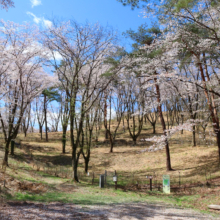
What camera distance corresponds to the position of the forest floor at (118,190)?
677 centimetres

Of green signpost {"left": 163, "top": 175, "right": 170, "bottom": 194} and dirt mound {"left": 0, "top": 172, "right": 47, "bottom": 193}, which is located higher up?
A: dirt mound {"left": 0, "top": 172, "right": 47, "bottom": 193}

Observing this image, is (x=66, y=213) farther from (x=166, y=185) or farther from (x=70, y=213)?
(x=166, y=185)

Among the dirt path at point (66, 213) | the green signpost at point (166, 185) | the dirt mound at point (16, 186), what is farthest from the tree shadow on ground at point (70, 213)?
the green signpost at point (166, 185)

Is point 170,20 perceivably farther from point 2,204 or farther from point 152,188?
point 152,188

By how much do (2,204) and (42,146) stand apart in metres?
22.9

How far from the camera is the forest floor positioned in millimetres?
6770

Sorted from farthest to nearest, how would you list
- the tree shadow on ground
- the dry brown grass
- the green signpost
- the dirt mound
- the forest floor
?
the dry brown grass → the green signpost → the dirt mound → the forest floor → the tree shadow on ground

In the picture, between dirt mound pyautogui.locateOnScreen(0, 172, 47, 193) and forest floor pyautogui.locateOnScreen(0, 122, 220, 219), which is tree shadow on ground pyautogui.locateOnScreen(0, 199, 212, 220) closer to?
forest floor pyautogui.locateOnScreen(0, 122, 220, 219)

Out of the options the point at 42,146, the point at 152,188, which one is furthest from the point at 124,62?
the point at 42,146

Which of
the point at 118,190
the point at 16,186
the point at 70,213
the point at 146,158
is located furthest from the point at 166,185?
the point at 146,158

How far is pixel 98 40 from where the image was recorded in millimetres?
13312

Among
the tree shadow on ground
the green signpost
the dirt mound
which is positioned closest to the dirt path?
the tree shadow on ground

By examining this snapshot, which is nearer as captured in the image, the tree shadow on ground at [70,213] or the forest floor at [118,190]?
the tree shadow on ground at [70,213]

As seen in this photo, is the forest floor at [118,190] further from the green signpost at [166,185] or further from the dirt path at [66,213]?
the green signpost at [166,185]
